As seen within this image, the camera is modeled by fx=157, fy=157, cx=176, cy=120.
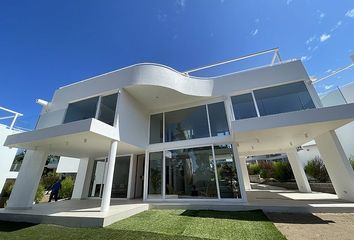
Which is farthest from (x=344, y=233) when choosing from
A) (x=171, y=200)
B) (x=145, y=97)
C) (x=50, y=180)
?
(x=50, y=180)

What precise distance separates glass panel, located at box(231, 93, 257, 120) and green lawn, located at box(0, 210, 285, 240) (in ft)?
14.7

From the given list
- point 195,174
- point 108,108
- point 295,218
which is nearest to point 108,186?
point 108,108

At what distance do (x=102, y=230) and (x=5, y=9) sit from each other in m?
11.5

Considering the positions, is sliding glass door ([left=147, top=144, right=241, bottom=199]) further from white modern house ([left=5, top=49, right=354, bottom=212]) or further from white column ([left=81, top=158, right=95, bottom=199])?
white column ([left=81, top=158, right=95, bottom=199])

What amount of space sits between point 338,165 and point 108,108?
10742 mm

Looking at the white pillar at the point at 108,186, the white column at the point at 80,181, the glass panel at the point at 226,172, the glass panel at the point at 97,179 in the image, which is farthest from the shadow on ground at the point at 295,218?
the white column at the point at 80,181

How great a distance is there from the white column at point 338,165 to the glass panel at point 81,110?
1126cm

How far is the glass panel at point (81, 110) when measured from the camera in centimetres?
839

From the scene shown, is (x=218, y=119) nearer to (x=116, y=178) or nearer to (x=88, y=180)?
(x=116, y=178)

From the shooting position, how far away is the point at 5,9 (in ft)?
26.1

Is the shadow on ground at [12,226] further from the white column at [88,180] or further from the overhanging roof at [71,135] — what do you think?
the white column at [88,180]

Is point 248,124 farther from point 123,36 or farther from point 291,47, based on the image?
point 123,36

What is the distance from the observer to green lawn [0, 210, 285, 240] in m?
3.99

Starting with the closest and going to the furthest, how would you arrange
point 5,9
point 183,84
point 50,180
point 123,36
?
point 5,9, point 183,84, point 123,36, point 50,180
